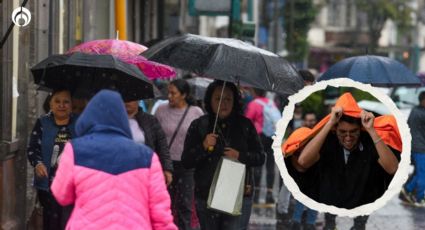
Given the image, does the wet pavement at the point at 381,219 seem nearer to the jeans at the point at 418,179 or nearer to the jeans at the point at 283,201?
the jeans at the point at 418,179

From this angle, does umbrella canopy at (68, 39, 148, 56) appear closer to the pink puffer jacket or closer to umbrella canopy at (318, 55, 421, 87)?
umbrella canopy at (318, 55, 421, 87)

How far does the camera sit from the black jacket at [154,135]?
29.2ft

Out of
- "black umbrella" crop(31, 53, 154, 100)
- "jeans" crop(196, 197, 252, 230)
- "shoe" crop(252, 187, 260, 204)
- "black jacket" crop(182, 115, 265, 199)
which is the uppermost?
"black umbrella" crop(31, 53, 154, 100)

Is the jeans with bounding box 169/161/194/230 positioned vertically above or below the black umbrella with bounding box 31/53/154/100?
below

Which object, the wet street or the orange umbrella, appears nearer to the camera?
the orange umbrella

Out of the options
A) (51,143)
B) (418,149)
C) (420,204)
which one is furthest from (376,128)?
(420,204)

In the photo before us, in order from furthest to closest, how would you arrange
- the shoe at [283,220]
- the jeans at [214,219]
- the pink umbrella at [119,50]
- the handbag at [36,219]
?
the shoe at [283,220] → the handbag at [36,219] → the pink umbrella at [119,50] → the jeans at [214,219]

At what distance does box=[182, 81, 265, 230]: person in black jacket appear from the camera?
8.88 meters

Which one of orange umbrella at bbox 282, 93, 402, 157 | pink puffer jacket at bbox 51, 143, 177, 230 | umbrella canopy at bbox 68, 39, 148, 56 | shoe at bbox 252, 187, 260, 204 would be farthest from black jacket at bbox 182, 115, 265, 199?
shoe at bbox 252, 187, 260, 204

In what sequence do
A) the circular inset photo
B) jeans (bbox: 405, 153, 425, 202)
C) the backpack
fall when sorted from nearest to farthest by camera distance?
the circular inset photo < jeans (bbox: 405, 153, 425, 202) < the backpack

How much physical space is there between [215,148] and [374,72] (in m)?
2.60

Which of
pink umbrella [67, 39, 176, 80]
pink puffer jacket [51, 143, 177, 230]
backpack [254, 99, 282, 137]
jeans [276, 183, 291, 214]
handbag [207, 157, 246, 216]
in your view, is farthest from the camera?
backpack [254, 99, 282, 137]

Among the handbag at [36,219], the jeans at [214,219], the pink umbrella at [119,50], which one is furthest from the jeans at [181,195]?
the jeans at [214,219]

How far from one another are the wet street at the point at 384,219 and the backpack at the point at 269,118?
110 centimetres
